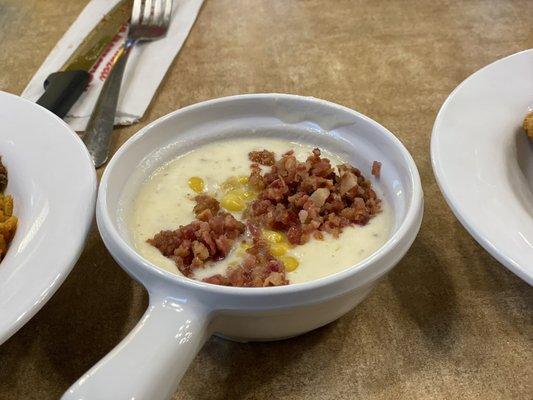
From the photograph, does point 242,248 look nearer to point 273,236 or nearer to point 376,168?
point 273,236

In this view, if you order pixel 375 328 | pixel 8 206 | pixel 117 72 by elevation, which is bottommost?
pixel 375 328

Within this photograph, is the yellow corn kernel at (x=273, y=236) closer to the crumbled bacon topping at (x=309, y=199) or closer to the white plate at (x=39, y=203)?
the crumbled bacon topping at (x=309, y=199)

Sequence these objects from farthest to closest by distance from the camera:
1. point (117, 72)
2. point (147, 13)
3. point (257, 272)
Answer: point (147, 13) < point (117, 72) < point (257, 272)

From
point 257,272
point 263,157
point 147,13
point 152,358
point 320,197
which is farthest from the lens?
point 147,13

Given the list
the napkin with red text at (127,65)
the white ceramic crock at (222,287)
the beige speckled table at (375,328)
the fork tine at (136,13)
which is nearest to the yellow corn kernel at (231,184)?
the white ceramic crock at (222,287)

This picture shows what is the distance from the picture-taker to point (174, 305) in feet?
2.21

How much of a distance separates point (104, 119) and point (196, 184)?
0.49m

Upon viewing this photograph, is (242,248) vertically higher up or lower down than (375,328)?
higher up

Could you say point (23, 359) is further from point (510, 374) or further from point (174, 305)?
point (510, 374)

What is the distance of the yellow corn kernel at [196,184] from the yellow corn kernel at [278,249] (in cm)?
18

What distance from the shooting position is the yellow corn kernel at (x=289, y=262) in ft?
2.58

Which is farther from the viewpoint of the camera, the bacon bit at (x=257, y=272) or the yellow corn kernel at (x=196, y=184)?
the yellow corn kernel at (x=196, y=184)

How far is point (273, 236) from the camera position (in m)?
0.84

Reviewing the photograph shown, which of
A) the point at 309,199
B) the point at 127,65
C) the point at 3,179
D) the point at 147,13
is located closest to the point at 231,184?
the point at 309,199
